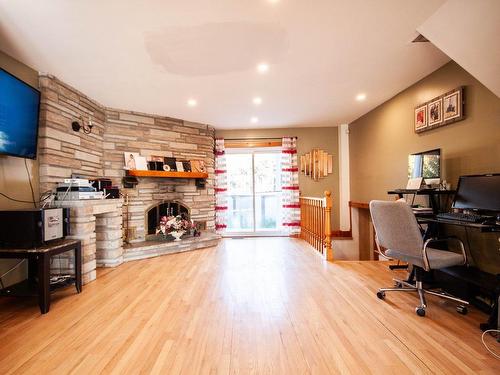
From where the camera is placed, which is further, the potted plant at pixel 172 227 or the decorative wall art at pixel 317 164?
the decorative wall art at pixel 317 164

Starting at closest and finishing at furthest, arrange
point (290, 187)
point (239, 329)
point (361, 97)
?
point (239, 329)
point (361, 97)
point (290, 187)

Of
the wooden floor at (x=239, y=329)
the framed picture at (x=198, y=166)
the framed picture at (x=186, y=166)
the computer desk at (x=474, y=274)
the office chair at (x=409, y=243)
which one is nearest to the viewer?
the wooden floor at (x=239, y=329)

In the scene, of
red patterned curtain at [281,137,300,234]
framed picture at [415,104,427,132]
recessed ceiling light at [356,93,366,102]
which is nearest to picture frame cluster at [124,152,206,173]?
red patterned curtain at [281,137,300,234]

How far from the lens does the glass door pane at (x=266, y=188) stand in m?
6.02

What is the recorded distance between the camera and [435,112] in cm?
317

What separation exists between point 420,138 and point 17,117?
469 cm

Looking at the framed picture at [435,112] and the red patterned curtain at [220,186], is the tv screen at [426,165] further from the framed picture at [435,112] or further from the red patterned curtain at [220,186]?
the red patterned curtain at [220,186]

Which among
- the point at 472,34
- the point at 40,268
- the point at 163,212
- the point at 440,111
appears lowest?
the point at 40,268

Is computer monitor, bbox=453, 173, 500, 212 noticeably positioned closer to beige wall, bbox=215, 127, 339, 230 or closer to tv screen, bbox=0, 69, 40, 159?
beige wall, bbox=215, 127, 339, 230

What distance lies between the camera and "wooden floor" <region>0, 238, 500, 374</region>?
1.57 m

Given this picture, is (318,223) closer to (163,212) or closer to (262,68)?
(262,68)

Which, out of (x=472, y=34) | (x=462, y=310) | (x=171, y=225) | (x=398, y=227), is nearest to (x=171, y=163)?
(x=171, y=225)

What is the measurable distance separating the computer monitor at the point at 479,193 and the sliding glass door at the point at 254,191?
3.75m

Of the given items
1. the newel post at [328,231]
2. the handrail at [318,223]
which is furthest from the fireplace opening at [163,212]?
the newel post at [328,231]
